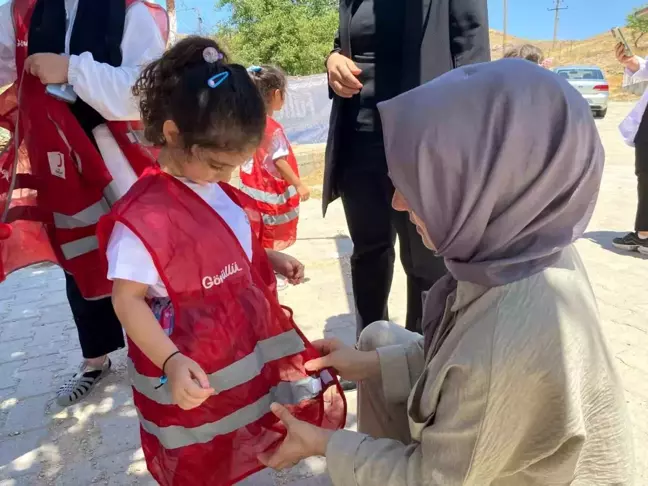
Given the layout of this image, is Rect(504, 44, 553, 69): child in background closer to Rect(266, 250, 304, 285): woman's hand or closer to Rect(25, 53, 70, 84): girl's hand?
Rect(266, 250, 304, 285): woman's hand

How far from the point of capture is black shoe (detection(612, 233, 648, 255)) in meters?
4.35

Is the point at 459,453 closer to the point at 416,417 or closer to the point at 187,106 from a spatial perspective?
the point at 416,417

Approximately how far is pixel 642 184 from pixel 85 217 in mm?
4046

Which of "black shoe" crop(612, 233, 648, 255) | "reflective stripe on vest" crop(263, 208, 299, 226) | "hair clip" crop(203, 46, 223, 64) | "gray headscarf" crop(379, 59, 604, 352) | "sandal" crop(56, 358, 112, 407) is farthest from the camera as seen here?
"black shoe" crop(612, 233, 648, 255)

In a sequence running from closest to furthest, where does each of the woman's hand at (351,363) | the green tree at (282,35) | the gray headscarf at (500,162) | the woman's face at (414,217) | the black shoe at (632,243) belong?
the gray headscarf at (500,162) < the woman's face at (414,217) < the woman's hand at (351,363) < the black shoe at (632,243) < the green tree at (282,35)

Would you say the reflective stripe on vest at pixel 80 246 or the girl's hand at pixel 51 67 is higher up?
the girl's hand at pixel 51 67

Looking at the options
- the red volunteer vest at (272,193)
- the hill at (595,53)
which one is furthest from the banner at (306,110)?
the hill at (595,53)

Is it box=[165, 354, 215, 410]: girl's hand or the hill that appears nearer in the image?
box=[165, 354, 215, 410]: girl's hand

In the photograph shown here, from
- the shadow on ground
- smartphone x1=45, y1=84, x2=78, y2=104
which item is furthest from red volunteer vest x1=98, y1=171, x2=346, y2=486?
the shadow on ground

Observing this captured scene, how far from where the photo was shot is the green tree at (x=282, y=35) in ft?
47.6

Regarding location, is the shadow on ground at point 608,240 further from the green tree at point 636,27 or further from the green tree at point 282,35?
the green tree at point 636,27

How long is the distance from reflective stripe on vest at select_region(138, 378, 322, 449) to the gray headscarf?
0.65 meters

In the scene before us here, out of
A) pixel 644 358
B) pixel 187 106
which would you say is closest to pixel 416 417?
pixel 187 106

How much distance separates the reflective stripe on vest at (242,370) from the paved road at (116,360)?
2.23 ft
